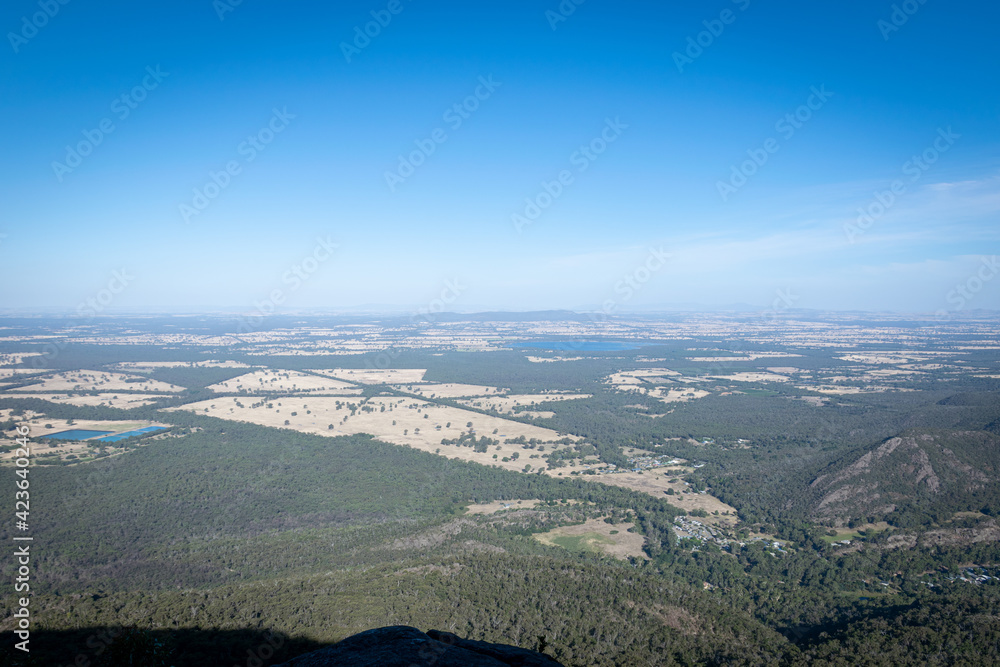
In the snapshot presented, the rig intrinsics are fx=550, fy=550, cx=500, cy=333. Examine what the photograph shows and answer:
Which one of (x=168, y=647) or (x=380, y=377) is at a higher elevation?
(x=168, y=647)

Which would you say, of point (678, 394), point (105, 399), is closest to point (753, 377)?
point (678, 394)

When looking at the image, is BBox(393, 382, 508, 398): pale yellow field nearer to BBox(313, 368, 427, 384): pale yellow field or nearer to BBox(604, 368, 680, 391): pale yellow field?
BBox(313, 368, 427, 384): pale yellow field

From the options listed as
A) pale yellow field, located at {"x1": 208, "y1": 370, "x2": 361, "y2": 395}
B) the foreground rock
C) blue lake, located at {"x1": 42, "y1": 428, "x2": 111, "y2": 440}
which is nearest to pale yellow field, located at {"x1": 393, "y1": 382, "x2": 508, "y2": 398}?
pale yellow field, located at {"x1": 208, "y1": 370, "x2": 361, "y2": 395}

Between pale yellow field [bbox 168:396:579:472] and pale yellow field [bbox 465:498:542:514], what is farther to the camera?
pale yellow field [bbox 168:396:579:472]

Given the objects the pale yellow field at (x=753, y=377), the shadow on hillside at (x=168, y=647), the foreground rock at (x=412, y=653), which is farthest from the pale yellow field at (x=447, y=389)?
the foreground rock at (x=412, y=653)

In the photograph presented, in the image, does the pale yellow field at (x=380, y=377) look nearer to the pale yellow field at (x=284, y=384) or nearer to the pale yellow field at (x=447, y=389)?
the pale yellow field at (x=284, y=384)

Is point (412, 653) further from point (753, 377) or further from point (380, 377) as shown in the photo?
point (753, 377)
